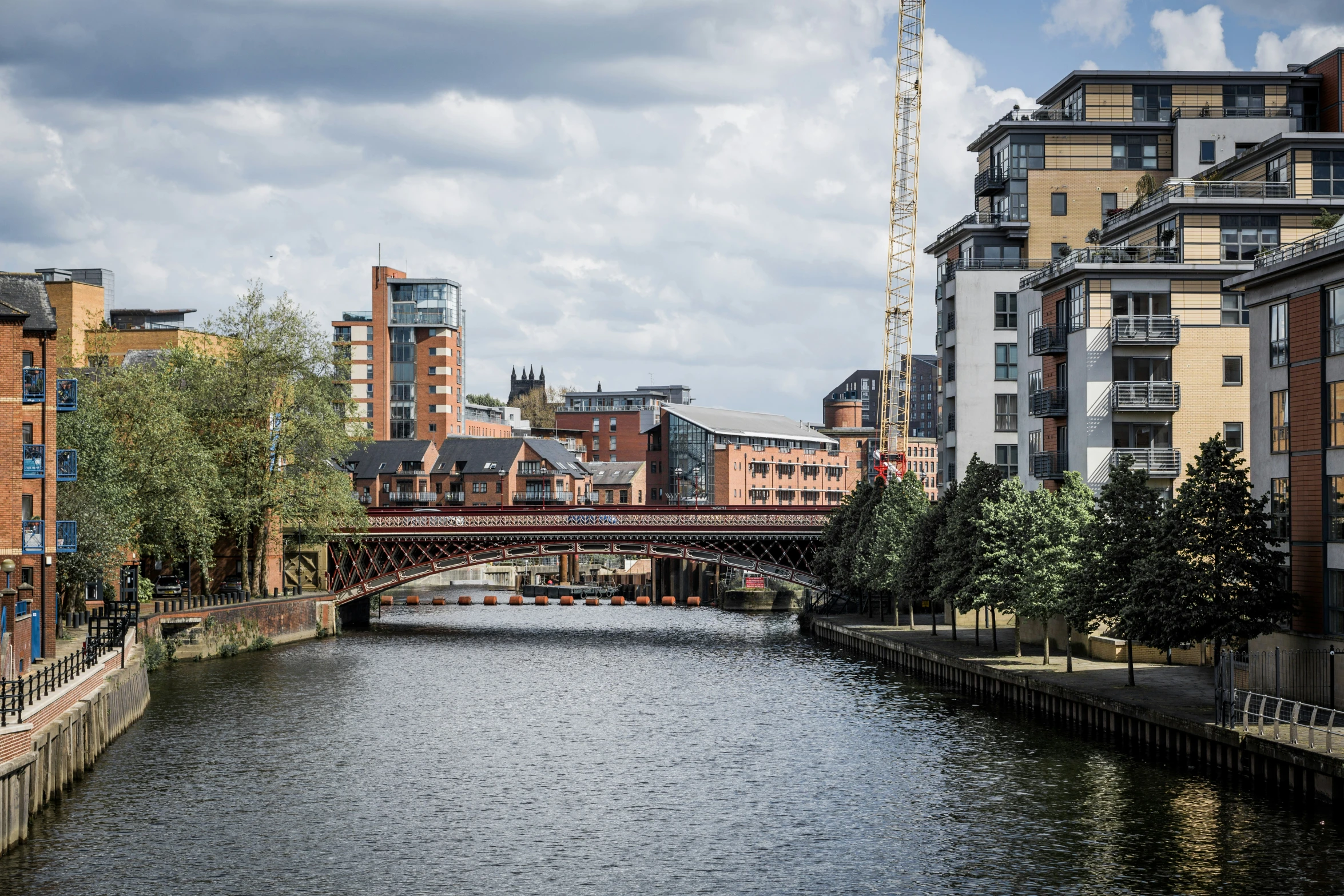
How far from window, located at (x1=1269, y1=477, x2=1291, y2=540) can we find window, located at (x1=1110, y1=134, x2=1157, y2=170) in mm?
49220

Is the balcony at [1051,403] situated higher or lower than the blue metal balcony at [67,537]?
higher

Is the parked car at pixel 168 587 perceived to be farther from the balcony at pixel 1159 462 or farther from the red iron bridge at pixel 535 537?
the balcony at pixel 1159 462

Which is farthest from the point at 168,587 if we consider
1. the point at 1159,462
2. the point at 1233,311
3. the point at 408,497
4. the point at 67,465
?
the point at 408,497

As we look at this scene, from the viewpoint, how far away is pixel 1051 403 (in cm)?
7981

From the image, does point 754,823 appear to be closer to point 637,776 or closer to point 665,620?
point 637,776

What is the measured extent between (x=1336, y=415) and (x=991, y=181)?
55833 millimetres

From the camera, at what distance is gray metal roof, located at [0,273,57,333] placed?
5947 centimetres

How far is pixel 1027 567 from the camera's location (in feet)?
218

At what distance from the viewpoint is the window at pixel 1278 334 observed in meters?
54.3

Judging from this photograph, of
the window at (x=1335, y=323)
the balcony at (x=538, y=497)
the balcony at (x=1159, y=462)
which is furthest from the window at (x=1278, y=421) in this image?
the balcony at (x=538, y=497)

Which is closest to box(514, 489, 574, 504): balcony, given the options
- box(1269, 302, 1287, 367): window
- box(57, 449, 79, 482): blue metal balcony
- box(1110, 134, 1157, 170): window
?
box(1110, 134, 1157, 170): window

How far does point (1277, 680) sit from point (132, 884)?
36.3 meters

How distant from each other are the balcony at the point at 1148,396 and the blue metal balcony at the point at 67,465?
164 feet

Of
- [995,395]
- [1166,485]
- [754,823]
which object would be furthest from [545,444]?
[754,823]
